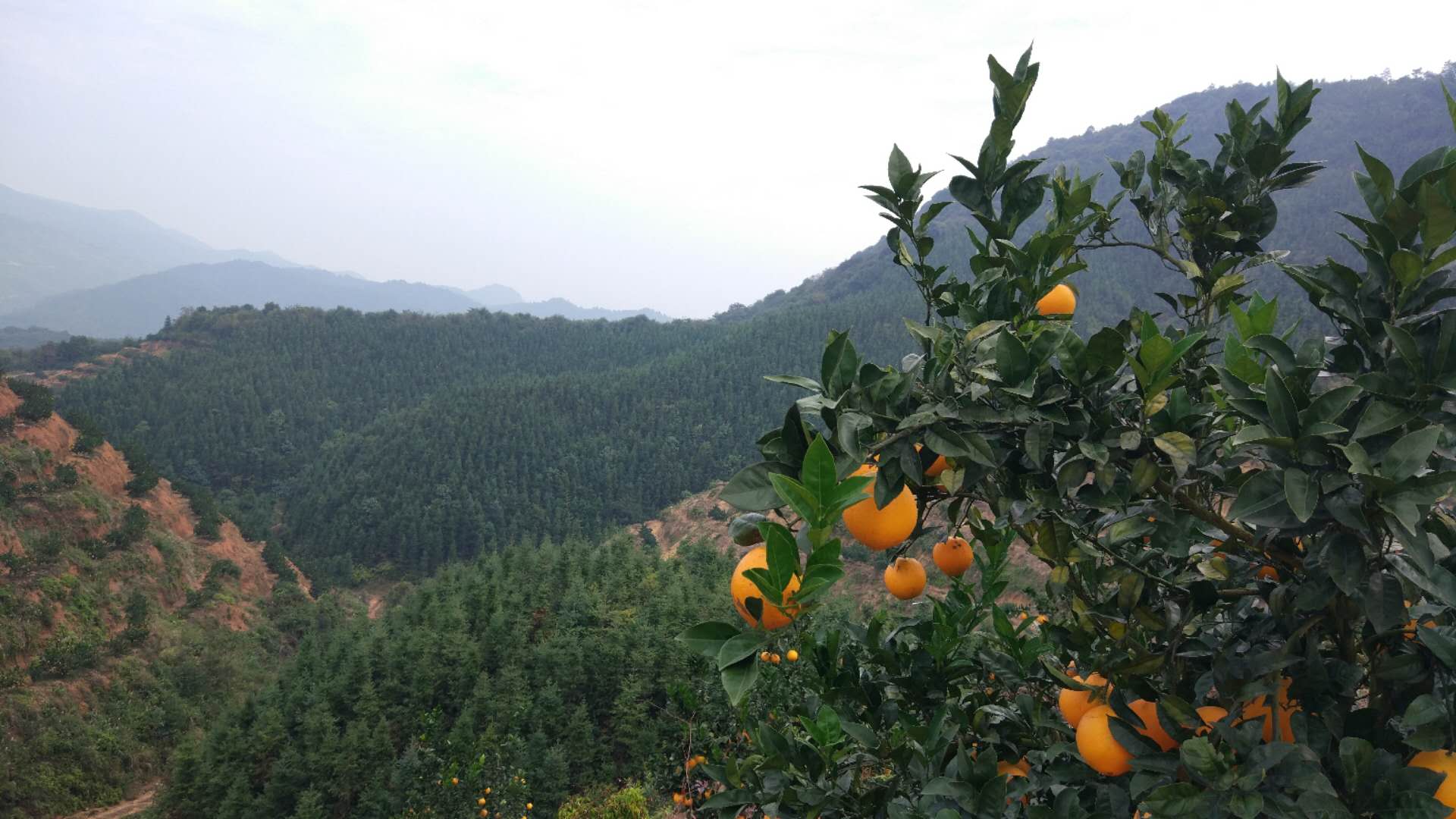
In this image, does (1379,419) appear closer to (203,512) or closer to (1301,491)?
(1301,491)

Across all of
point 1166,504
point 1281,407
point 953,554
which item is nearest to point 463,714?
point 953,554

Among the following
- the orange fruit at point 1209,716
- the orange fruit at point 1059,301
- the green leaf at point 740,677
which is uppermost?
the orange fruit at point 1059,301

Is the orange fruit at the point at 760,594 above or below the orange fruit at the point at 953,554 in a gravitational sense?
above

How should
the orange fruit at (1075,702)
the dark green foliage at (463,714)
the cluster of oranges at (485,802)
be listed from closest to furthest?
the orange fruit at (1075,702) < the cluster of oranges at (485,802) < the dark green foliage at (463,714)

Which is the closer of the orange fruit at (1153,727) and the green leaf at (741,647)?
the green leaf at (741,647)

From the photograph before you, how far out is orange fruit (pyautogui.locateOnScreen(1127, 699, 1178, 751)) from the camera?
113 centimetres

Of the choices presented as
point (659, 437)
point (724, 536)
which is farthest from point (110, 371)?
point (724, 536)

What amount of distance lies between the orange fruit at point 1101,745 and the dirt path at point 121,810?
1663cm

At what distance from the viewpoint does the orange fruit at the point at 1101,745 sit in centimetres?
113

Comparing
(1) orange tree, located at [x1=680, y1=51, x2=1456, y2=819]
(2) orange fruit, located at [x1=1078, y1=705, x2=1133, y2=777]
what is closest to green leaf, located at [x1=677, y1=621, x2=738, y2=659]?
(1) orange tree, located at [x1=680, y1=51, x2=1456, y2=819]

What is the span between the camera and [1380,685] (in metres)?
1.04

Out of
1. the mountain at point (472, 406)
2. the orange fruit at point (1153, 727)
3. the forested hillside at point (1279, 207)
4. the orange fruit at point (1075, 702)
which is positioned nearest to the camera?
the orange fruit at point (1153, 727)

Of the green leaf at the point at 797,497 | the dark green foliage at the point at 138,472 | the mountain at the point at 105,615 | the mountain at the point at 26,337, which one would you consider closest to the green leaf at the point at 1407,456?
the green leaf at the point at 797,497

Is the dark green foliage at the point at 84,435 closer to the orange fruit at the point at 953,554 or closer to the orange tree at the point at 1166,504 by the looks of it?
the orange tree at the point at 1166,504
